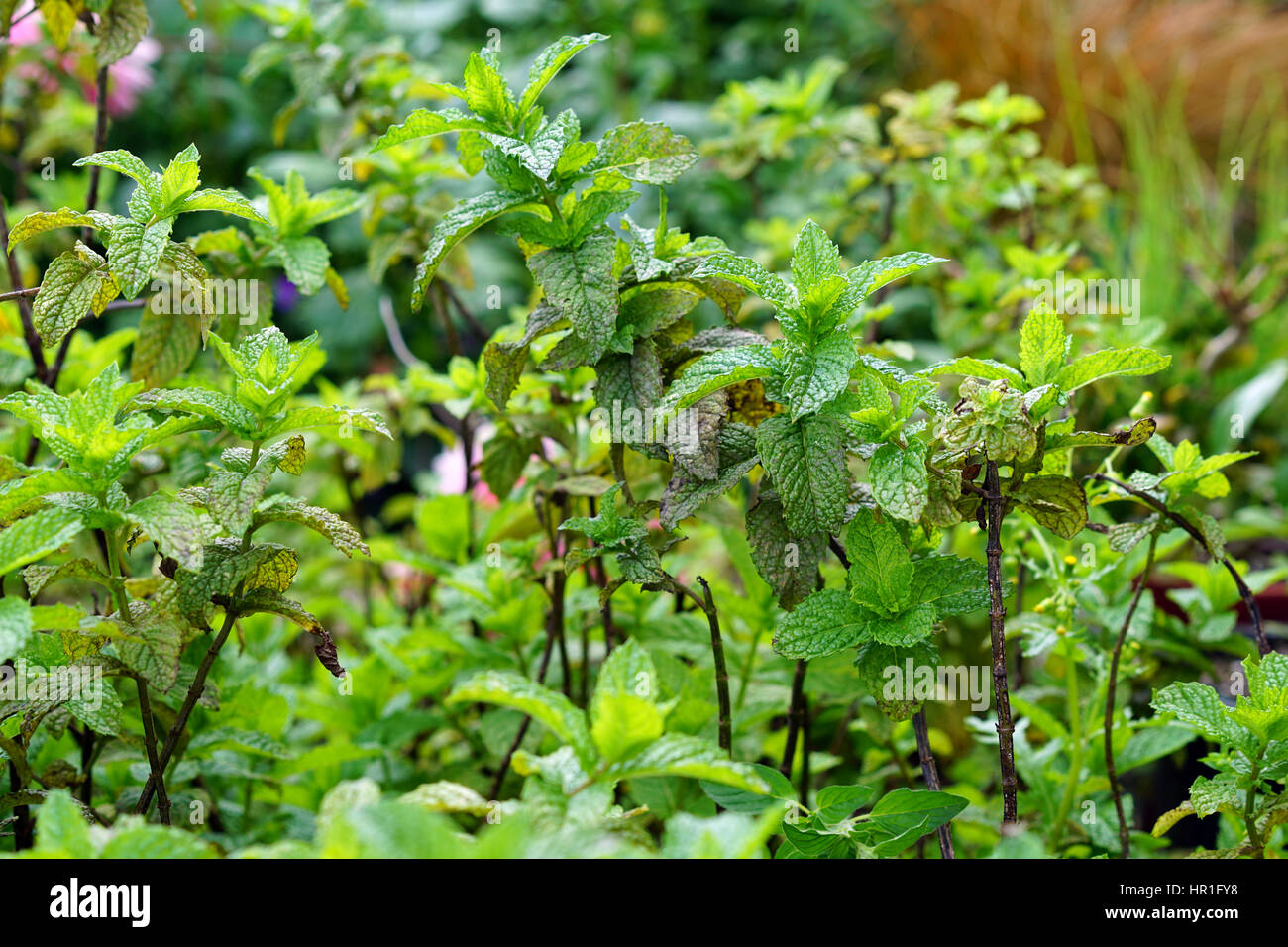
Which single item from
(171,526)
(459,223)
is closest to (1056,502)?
(459,223)

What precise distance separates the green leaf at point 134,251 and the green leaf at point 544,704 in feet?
1.34

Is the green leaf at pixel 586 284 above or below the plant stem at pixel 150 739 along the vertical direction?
above

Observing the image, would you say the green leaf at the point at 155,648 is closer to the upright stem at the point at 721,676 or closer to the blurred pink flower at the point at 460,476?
the upright stem at the point at 721,676

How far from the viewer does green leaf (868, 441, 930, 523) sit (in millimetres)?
A: 751

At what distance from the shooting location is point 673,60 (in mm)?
3506

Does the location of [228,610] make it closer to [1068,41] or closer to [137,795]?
[137,795]

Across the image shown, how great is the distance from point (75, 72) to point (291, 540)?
779 mm

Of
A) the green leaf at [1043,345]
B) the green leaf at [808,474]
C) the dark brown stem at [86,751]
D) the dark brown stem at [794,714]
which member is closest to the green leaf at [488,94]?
the green leaf at [808,474]

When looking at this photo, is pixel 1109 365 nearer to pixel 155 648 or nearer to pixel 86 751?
pixel 155 648

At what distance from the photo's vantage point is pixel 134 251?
2.78 ft

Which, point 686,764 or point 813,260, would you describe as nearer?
point 686,764

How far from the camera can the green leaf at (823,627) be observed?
0.84m

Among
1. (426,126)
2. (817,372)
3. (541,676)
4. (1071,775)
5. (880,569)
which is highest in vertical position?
(426,126)

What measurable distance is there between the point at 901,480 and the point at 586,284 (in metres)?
0.30
